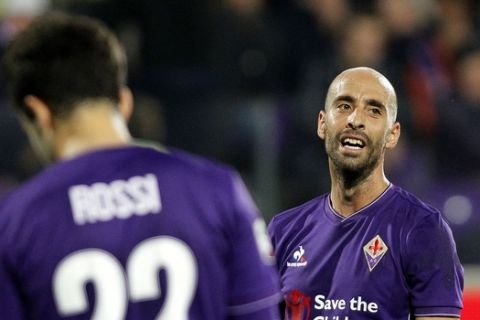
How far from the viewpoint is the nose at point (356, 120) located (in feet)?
12.0

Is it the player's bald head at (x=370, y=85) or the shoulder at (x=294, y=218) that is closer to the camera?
the player's bald head at (x=370, y=85)

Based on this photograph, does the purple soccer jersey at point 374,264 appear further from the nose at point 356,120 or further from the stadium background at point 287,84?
the stadium background at point 287,84

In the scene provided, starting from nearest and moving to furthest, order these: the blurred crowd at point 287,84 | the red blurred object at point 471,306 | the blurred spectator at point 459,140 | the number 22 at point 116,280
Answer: the number 22 at point 116,280
the red blurred object at point 471,306
the blurred crowd at point 287,84
the blurred spectator at point 459,140

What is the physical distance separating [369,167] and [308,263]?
0.40 metres

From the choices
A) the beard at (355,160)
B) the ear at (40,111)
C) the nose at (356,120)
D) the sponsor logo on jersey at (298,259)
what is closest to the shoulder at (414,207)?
the beard at (355,160)

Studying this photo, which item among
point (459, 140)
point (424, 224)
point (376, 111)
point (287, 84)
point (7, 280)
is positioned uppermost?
point (287, 84)

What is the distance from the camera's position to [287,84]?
8.30 m

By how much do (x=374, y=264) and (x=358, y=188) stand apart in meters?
0.34

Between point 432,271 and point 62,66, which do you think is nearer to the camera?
point 62,66

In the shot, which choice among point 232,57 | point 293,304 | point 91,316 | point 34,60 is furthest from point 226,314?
point 232,57

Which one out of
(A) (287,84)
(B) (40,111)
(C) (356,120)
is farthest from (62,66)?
(A) (287,84)

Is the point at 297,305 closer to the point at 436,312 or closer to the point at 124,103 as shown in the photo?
the point at 436,312

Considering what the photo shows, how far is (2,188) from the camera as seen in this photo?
7.87 meters

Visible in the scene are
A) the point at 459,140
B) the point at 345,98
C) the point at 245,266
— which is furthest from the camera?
the point at 459,140
